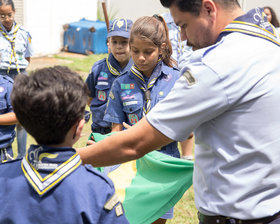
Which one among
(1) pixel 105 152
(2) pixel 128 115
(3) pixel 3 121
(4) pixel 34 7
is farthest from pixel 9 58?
(4) pixel 34 7

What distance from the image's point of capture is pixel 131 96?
3605mm

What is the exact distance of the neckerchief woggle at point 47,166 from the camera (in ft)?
5.71

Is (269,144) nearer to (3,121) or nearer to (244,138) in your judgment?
(244,138)

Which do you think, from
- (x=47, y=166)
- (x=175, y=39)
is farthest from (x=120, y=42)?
(x=47, y=166)

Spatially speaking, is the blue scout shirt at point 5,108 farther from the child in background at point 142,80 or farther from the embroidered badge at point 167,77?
the embroidered badge at point 167,77

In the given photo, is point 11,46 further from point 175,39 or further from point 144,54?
point 144,54

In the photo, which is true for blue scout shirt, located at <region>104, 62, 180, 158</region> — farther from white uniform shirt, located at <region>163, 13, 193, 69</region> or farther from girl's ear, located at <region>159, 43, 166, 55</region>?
white uniform shirt, located at <region>163, 13, 193, 69</region>

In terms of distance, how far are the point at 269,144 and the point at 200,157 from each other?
0.34 m

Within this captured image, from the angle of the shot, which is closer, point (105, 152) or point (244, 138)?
point (244, 138)

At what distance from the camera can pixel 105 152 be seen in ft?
7.09

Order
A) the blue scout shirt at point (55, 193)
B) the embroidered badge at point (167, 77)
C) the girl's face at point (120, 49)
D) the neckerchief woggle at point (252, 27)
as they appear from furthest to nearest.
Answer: the girl's face at point (120, 49) < the embroidered badge at point (167, 77) < the neckerchief woggle at point (252, 27) < the blue scout shirt at point (55, 193)

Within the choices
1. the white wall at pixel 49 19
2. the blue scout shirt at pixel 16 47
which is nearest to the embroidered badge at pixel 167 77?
the blue scout shirt at pixel 16 47

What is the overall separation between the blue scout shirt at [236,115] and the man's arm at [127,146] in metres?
0.06

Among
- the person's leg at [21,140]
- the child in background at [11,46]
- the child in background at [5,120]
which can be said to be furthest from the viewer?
the child in background at [11,46]
